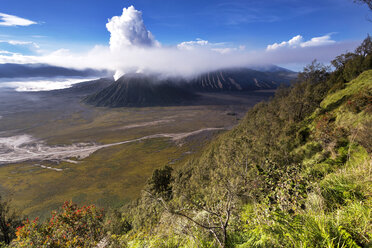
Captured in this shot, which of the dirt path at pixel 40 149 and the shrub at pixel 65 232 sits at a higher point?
the shrub at pixel 65 232

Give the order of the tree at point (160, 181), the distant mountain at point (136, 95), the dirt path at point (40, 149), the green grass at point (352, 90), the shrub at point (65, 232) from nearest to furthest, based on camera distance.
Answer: the shrub at point (65, 232) < the green grass at point (352, 90) < the tree at point (160, 181) < the dirt path at point (40, 149) < the distant mountain at point (136, 95)

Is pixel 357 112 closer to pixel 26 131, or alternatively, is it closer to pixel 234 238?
pixel 234 238

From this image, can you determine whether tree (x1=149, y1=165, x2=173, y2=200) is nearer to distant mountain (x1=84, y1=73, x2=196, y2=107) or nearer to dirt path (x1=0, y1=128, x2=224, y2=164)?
dirt path (x1=0, y1=128, x2=224, y2=164)

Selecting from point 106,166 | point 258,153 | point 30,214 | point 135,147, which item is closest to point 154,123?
point 135,147

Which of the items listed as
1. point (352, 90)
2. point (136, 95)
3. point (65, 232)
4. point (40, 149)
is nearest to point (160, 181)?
point (65, 232)

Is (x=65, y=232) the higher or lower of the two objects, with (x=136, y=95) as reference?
lower

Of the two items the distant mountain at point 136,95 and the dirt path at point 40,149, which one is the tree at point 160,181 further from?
the distant mountain at point 136,95

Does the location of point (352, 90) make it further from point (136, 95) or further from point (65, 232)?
point (136, 95)

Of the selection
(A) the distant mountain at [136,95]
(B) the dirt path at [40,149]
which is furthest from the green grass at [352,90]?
(A) the distant mountain at [136,95]

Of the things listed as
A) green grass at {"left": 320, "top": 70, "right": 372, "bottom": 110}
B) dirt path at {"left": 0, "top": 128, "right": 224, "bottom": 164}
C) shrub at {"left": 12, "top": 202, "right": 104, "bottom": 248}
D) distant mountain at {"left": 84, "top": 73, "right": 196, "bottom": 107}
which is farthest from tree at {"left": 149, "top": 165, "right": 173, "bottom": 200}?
distant mountain at {"left": 84, "top": 73, "right": 196, "bottom": 107}

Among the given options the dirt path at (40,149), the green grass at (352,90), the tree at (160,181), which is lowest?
the dirt path at (40,149)
